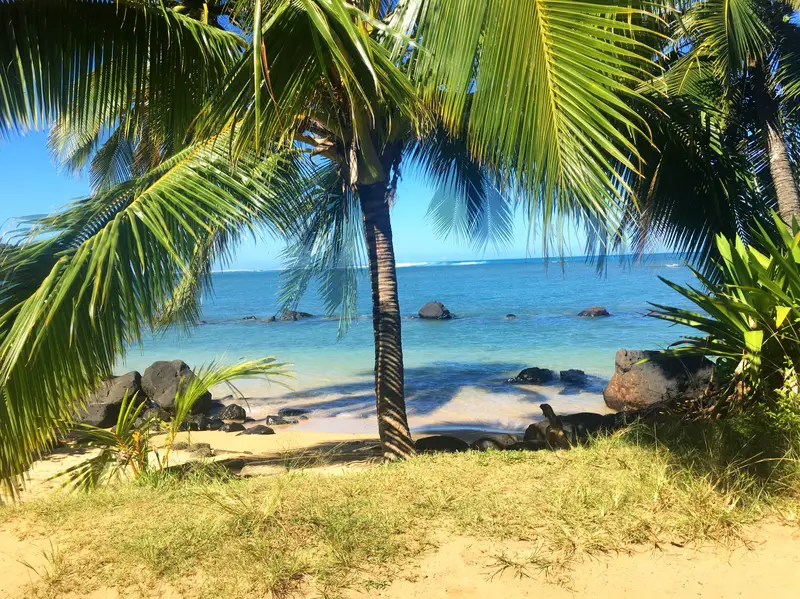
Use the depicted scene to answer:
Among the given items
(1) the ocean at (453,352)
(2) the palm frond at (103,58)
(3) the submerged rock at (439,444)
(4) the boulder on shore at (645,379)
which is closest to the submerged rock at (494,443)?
(3) the submerged rock at (439,444)

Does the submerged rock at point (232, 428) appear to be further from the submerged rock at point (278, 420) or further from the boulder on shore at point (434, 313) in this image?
the boulder on shore at point (434, 313)

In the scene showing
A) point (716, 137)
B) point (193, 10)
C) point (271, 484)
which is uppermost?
point (193, 10)

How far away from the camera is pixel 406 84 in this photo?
9.94ft

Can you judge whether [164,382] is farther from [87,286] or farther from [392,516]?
[392,516]

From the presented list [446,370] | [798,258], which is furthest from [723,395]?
[446,370]

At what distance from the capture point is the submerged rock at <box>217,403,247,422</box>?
43.8ft

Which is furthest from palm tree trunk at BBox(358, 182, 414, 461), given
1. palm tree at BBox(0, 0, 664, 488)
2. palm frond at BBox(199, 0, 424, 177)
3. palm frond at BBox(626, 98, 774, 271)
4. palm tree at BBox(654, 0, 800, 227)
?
palm frond at BBox(199, 0, 424, 177)

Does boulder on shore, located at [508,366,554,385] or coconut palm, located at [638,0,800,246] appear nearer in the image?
coconut palm, located at [638,0,800,246]

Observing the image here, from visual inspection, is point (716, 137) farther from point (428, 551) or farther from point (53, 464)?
point (53, 464)

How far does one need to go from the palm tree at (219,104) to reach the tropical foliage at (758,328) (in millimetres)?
1581

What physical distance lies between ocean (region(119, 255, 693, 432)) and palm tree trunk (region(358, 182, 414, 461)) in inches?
77.1

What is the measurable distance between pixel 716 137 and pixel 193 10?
5058 mm

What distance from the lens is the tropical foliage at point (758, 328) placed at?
423cm

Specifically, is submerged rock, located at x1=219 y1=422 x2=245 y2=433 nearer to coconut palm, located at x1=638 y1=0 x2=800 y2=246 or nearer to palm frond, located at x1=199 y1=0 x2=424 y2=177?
coconut palm, located at x1=638 y1=0 x2=800 y2=246
